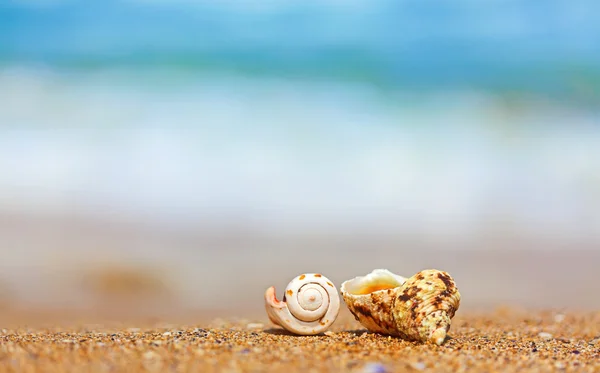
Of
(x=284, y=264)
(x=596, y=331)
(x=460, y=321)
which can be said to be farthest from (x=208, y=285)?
(x=596, y=331)

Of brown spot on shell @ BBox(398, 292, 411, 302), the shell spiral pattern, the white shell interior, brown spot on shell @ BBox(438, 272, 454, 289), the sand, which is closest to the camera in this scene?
the sand

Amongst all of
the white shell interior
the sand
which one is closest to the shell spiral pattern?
the sand

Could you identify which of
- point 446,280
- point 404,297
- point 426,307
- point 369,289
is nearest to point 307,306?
point 369,289

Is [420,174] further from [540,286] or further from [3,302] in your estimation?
[3,302]

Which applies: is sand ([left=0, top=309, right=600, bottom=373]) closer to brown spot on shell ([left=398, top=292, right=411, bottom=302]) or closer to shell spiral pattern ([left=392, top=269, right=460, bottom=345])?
shell spiral pattern ([left=392, top=269, right=460, bottom=345])

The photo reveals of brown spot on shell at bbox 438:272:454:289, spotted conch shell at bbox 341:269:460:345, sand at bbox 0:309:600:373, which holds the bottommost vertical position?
sand at bbox 0:309:600:373

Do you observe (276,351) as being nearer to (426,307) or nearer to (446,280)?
(426,307)

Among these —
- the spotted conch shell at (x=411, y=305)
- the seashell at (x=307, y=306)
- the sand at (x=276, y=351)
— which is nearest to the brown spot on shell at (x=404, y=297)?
the spotted conch shell at (x=411, y=305)
